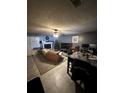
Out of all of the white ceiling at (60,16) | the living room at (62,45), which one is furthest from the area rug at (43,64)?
the white ceiling at (60,16)

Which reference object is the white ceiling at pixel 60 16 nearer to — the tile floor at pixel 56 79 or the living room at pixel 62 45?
the living room at pixel 62 45

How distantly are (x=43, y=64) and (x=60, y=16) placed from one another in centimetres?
39

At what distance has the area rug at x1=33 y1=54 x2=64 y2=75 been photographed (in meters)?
0.90

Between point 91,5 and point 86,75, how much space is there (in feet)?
1.70

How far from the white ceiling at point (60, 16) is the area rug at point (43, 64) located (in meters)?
0.20

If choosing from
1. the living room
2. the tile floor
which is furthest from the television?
the tile floor

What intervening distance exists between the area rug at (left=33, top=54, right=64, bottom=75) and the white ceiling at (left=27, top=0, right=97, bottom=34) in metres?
0.20

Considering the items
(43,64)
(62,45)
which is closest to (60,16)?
(62,45)

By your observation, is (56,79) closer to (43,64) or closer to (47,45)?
(43,64)

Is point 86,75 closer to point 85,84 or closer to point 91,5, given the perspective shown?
point 85,84

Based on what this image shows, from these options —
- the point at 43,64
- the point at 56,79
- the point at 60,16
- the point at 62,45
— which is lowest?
the point at 56,79

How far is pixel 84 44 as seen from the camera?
0.94 meters

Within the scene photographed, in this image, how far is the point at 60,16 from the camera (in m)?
0.91

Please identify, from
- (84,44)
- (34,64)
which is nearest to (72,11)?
(84,44)
